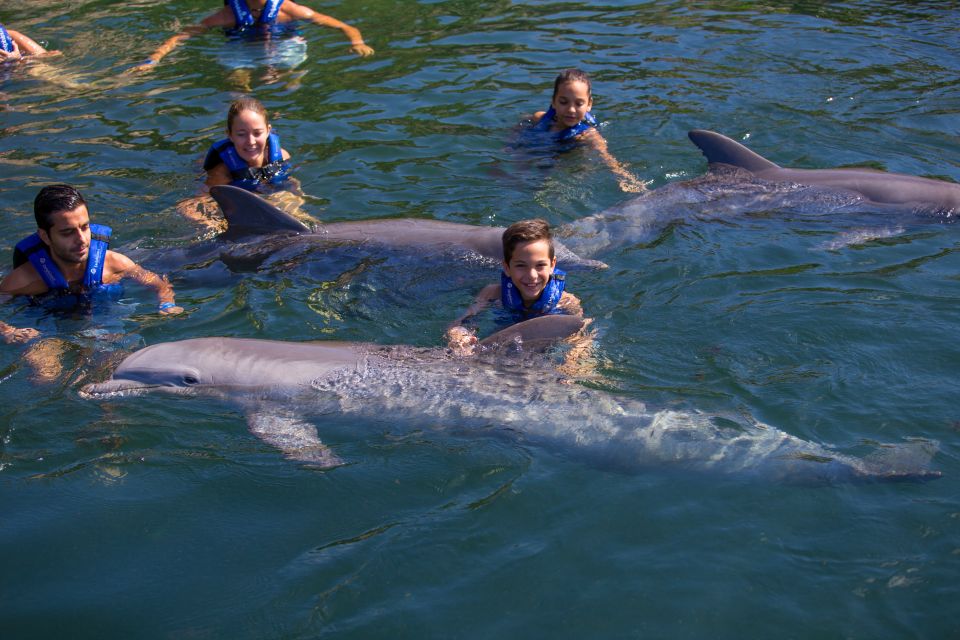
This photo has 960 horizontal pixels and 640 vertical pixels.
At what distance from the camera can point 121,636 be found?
15.2 feet

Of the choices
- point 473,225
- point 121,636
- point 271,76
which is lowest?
point 121,636

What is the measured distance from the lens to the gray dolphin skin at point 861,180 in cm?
882

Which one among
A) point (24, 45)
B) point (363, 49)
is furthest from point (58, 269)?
point (24, 45)

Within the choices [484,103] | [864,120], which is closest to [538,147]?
[484,103]

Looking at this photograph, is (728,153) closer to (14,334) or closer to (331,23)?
(14,334)

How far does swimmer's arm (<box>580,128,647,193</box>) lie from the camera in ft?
32.5

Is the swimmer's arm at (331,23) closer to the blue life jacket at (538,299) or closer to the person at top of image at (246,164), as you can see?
the person at top of image at (246,164)

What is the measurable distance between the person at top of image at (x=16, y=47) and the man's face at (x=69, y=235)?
720 cm

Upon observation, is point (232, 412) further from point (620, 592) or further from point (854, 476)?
point (854, 476)

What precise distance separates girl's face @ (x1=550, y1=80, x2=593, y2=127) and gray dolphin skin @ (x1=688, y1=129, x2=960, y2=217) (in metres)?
1.46

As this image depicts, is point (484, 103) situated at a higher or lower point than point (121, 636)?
higher

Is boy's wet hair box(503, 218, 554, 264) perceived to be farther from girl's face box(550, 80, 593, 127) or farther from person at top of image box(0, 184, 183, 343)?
girl's face box(550, 80, 593, 127)

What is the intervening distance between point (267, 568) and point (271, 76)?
963cm

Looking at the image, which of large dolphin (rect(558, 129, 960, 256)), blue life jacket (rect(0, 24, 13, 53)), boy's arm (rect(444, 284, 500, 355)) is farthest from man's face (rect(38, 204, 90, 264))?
blue life jacket (rect(0, 24, 13, 53))
